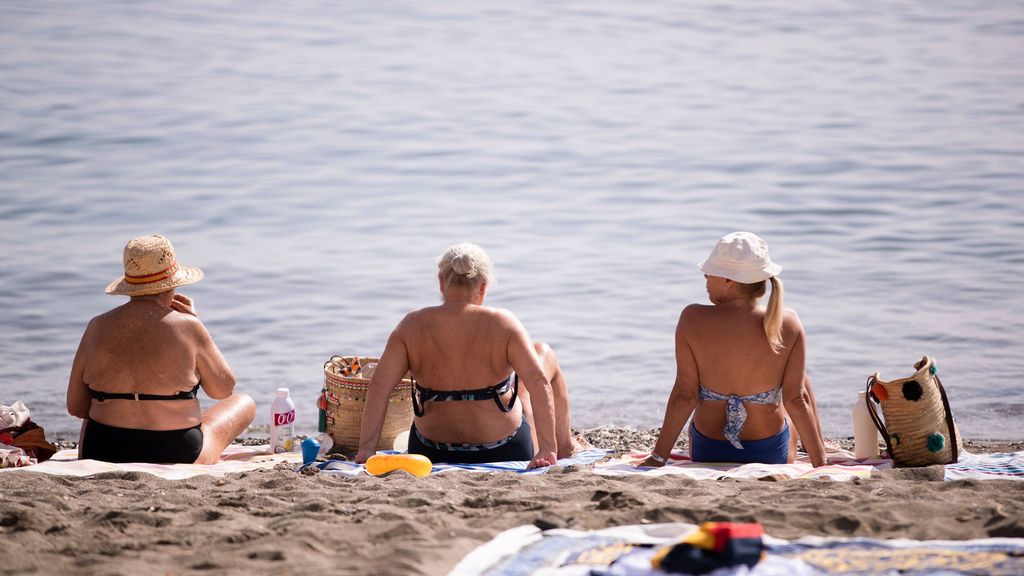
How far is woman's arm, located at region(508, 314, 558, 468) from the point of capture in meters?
5.20

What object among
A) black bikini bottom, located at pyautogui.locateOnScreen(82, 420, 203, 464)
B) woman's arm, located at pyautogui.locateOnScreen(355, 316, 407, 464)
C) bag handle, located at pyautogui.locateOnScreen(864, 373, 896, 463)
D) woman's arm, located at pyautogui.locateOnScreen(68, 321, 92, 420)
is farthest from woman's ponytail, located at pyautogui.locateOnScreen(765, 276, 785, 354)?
woman's arm, located at pyautogui.locateOnScreen(68, 321, 92, 420)

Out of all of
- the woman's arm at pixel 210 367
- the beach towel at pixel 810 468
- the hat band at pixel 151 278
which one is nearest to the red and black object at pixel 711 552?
the beach towel at pixel 810 468

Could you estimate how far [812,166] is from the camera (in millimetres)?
16531

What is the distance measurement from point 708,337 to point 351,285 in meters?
6.43

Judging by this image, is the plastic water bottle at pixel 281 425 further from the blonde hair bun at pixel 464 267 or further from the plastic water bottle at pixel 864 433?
the plastic water bottle at pixel 864 433

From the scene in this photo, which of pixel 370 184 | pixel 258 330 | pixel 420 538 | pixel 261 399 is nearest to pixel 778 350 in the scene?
pixel 420 538

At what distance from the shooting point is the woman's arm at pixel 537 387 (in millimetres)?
5199

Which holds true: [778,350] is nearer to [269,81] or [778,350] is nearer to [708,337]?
[708,337]

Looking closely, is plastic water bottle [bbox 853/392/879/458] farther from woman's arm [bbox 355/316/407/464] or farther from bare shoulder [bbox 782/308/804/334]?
woman's arm [bbox 355/316/407/464]

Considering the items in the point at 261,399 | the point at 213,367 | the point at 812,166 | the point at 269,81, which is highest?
the point at 269,81

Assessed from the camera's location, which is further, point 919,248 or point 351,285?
point 919,248

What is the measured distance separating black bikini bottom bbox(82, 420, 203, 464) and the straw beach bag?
124 inches

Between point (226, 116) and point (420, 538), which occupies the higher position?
point (226, 116)

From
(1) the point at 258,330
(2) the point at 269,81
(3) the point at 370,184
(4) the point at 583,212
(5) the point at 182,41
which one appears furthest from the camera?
(5) the point at 182,41
